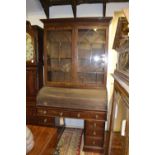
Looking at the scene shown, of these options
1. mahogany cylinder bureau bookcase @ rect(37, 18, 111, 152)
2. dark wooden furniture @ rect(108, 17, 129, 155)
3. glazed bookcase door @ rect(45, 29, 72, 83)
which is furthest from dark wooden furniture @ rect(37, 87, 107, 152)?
dark wooden furniture @ rect(108, 17, 129, 155)

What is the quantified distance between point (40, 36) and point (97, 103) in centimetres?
150

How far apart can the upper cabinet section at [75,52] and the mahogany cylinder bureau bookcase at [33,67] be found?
0.14m

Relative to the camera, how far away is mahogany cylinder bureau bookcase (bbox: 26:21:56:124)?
104 inches

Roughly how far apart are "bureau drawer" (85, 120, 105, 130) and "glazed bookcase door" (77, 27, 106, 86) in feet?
1.99

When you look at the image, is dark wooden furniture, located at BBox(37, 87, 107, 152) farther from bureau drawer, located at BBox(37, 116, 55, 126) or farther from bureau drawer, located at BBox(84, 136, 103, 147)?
bureau drawer, located at BBox(37, 116, 55, 126)

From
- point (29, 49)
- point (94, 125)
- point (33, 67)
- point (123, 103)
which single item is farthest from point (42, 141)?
point (29, 49)

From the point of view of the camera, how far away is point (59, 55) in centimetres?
273

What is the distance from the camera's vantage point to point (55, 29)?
8.62 ft

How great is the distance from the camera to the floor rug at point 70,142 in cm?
252

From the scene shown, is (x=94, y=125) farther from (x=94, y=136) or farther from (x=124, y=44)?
(x=124, y=44)

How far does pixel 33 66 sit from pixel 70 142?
1.46m

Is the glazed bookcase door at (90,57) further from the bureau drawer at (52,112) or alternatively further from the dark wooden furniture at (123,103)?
the dark wooden furniture at (123,103)

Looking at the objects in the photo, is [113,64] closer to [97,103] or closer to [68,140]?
[97,103]
